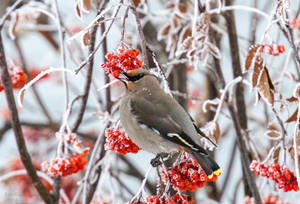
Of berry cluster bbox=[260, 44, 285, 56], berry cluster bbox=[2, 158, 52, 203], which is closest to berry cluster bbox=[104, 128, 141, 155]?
berry cluster bbox=[260, 44, 285, 56]

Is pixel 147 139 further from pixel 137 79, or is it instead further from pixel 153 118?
pixel 137 79

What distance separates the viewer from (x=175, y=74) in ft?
10.2

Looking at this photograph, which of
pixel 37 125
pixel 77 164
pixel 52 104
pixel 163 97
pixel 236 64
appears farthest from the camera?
pixel 52 104

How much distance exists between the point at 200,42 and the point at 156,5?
8.04 feet

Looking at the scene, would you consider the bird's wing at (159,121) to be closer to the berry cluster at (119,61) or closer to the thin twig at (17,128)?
the berry cluster at (119,61)

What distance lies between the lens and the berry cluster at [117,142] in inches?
63.9

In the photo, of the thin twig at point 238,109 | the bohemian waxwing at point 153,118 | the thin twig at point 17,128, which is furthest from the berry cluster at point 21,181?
the bohemian waxwing at point 153,118

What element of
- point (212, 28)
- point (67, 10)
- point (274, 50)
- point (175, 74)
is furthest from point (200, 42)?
point (67, 10)

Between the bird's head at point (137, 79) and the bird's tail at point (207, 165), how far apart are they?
33cm

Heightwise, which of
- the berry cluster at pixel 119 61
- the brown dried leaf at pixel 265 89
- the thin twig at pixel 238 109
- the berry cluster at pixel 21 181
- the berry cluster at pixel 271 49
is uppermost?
the berry cluster at pixel 119 61

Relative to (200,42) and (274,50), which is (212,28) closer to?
(200,42)

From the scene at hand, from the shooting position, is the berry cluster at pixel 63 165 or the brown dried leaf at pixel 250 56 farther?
the berry cluster at pixel 63 165

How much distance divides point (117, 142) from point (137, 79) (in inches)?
9.7

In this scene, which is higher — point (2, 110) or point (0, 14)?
point (0, 14)
